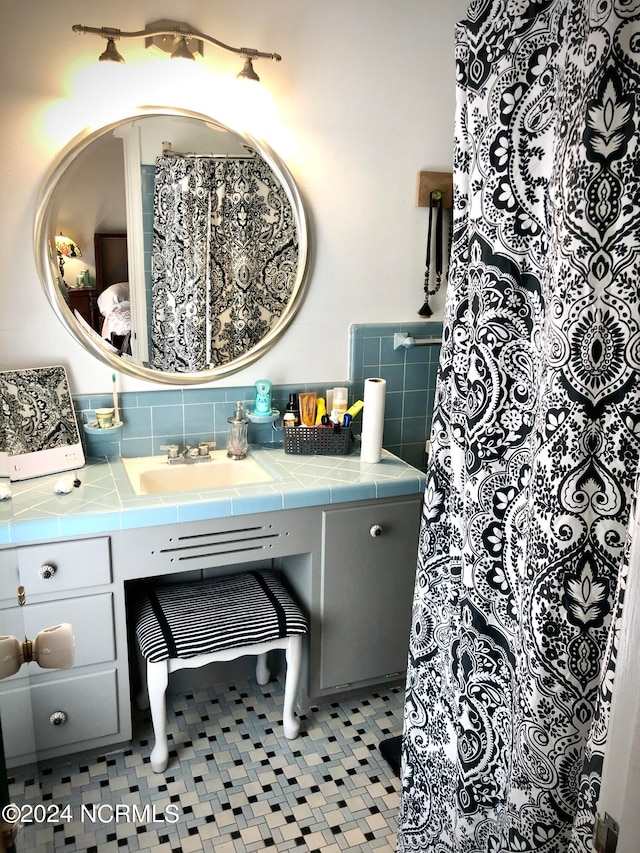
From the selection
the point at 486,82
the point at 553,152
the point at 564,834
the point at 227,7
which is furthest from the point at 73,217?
the point at 564,834

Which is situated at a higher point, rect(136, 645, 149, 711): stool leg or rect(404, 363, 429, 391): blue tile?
rect(404, 363, 429, 391): blue tile

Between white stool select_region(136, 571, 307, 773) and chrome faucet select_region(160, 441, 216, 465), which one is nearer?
white stool select_region(136, 571, 307, 773)

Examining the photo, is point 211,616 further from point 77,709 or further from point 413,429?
point 413,429

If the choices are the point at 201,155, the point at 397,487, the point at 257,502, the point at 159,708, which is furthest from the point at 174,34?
the point at 159,708

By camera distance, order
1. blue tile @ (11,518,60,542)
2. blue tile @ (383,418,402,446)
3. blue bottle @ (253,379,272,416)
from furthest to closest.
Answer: blue tile @ (383,418,402,446), blue bottle @ (253,379,272,416), blue tile @ (11,518,60,542)

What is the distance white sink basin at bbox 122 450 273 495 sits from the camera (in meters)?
2.38

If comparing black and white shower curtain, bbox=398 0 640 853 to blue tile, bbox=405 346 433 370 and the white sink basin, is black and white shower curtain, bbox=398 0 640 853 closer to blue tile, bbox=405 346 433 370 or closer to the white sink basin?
the white sink basin

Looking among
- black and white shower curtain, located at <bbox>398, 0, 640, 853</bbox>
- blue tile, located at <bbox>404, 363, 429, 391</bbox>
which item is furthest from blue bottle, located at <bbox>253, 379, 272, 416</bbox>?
black and white shower curtain, located at <bbox>398, 0, 640, 853</bbox>

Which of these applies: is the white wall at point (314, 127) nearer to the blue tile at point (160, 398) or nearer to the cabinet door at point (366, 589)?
the blue tile at point (160, 398)

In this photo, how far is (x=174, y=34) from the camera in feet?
7.23

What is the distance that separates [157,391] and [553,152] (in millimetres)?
1632

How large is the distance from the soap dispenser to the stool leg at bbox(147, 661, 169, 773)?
2.52 ft

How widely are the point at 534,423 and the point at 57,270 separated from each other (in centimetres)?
164

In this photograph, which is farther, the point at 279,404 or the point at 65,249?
the point at 279,404
